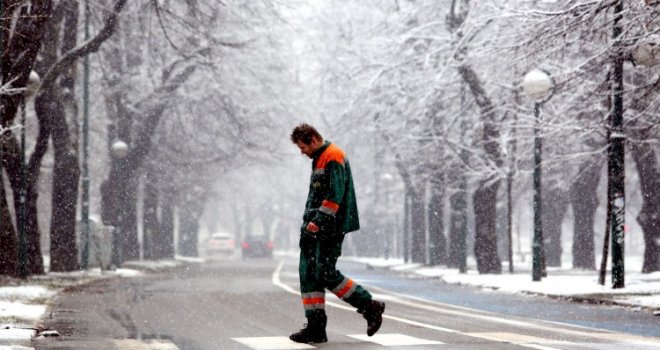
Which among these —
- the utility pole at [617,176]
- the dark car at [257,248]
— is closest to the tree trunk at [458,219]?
the utility pole at [617,176]

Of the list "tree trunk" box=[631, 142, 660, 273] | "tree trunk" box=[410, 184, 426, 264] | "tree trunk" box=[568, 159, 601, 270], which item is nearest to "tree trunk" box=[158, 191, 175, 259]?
"tree trunk" box=[410, 184, 426, 264]

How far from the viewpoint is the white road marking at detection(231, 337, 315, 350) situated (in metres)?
8.95

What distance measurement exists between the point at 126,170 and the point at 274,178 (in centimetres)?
4511

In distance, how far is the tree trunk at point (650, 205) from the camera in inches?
1119

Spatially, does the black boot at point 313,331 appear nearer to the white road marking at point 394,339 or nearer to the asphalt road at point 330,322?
the asphalt road at point 330,322

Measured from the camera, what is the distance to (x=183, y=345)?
944 cm

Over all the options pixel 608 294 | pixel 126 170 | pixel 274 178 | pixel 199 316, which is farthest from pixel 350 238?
pixel 199 316

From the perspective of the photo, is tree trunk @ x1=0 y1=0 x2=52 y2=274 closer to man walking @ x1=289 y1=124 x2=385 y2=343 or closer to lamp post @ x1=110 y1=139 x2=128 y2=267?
lamp post @ x1=110 y1=139 x2=128 y2=267

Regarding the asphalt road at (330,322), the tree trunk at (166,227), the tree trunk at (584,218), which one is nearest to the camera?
the asphalt road at (330,322)

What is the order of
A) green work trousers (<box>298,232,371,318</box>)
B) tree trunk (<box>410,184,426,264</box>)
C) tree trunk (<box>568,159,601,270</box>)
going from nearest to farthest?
→ green work trousers (<box>298,232,371,318</box>) < tree trunk (<box>568,159,601,270</box>) < tree trunk (<box>410,184,426,264</box>)

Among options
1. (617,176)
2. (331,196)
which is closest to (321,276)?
(331,196)

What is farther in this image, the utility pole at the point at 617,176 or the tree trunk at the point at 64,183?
the tree trunk at the point at 64,183

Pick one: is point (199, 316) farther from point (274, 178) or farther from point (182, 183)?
point (274, 178)

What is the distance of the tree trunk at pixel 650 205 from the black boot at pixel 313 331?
20411mm
